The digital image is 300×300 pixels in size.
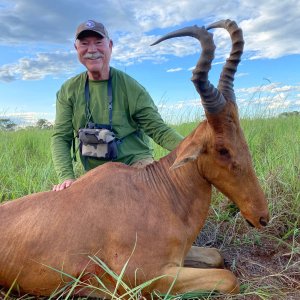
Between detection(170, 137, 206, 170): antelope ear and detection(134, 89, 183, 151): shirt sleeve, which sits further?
detection(134, 89, 183, 151): shirt sleeve

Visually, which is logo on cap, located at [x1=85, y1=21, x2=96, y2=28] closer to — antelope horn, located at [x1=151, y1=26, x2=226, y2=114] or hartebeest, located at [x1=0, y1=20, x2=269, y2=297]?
hartebeest, located at [x1=0, y1=20, x2=269, y2=297]

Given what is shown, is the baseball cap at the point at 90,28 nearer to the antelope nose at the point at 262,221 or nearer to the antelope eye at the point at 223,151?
the antelope eye at the point at 223,151

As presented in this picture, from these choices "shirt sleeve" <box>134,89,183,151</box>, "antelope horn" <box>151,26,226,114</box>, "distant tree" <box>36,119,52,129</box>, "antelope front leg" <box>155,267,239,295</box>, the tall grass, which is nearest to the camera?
"antelope front leg" <box>155,267,239,295</box>

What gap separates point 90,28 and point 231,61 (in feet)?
6.90

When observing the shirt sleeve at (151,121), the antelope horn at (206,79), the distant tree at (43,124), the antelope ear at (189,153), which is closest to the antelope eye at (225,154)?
the antelope ear at (189,153)

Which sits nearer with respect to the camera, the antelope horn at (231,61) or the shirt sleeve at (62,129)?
the antelope horn at (231,61)

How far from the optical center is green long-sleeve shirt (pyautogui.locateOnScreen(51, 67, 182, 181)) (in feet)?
17.4

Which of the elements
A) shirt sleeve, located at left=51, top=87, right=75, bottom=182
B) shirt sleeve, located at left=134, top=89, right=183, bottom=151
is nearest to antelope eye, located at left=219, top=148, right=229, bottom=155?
shirt sleeve, located at left=134, top=89, right=183, bottom=151

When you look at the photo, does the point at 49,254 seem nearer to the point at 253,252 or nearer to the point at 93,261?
the point at 93,261

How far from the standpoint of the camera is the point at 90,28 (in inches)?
203

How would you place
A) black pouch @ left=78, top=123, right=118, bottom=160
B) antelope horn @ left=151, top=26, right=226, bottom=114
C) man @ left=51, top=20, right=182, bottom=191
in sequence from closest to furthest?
antelope horn @ left=151, top=26, right=226, bottom=114, black pouch @ left=78, top=123, right=118, bottom=160, man @ left=51, top=20, right=182, bottom=191

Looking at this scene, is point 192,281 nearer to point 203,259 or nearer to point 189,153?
point 203,259

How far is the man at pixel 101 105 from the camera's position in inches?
207

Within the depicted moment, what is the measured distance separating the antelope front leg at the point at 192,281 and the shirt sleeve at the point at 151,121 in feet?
6.68
